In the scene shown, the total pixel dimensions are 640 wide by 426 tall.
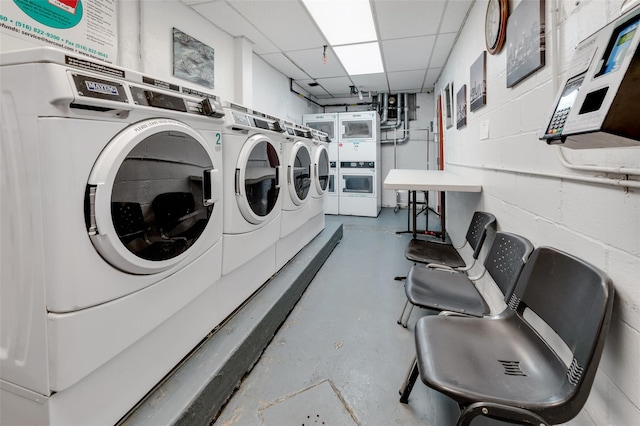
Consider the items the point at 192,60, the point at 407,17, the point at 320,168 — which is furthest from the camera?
the point at 320,168

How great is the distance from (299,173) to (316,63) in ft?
8.81

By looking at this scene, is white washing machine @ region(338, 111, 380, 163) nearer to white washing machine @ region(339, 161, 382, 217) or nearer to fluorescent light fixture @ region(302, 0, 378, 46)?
white washing machine @ region(339, 161, 382, 217)

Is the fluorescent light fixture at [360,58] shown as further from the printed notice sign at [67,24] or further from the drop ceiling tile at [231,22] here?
the printed notice sign at [67,24]

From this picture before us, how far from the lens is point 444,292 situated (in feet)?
5.85

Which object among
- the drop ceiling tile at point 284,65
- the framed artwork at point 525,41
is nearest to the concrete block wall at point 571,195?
the framed artwork at point 525,41

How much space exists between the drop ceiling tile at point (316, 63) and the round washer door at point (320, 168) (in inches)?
61.7

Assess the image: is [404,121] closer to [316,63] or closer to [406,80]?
[406,80]

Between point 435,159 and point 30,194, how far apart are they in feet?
22.5

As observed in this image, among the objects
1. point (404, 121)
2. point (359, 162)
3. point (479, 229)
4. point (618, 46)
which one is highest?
point (404, 121)

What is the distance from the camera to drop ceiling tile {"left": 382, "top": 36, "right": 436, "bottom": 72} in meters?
3.92

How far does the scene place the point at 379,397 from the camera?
154 cm

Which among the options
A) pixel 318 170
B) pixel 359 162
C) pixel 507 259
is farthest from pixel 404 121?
pixel 507 259

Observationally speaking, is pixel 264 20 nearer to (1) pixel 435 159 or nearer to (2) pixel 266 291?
(2) pixel 266 291

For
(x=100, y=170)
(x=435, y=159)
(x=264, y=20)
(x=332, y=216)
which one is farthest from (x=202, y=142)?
(x=435, y=159)
